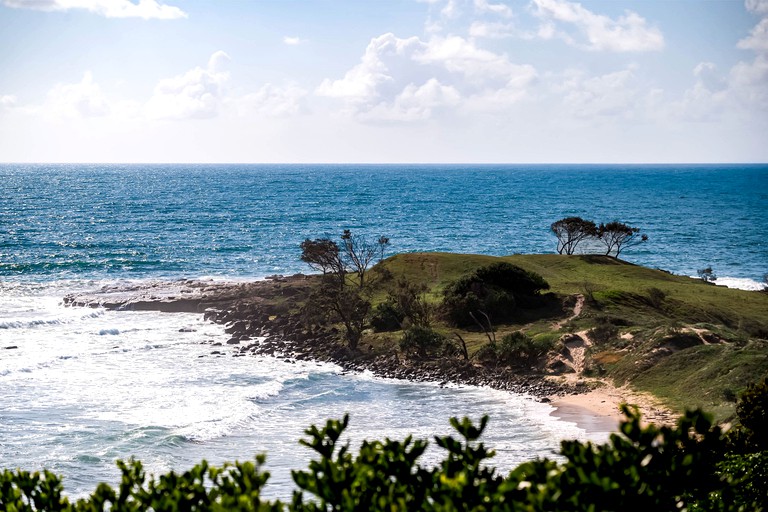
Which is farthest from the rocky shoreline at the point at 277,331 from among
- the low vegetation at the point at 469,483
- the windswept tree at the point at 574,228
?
the low vegetation at the point at 469,483

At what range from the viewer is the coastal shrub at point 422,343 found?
42.2m

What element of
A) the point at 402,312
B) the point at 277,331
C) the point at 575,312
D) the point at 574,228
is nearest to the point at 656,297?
the point at 575,312

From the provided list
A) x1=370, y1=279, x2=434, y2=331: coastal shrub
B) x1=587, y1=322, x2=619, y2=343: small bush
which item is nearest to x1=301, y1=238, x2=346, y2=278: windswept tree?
x1=370, y1=279, x2=434, y2=331: coastal shrub

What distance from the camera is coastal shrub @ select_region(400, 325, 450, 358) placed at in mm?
42156

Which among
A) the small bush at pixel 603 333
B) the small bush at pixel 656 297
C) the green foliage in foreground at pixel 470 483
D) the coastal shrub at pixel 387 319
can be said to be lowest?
the coastal shrub at pixel 387 319

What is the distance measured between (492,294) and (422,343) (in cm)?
738

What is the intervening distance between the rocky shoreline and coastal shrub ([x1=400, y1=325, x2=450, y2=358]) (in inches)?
30.7

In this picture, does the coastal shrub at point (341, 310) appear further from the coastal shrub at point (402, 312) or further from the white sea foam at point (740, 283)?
the white sea foam at point (740, 283)

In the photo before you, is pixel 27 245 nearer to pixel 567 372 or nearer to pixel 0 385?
pixel 0 385

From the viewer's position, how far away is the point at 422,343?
4219cm

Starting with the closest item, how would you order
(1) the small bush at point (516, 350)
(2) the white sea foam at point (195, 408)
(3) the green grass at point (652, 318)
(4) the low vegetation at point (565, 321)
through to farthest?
(2) the white sea foam at point (195, 408), (3) the green grass at point (652, 318), (4) the low vegetation at point (565, 321), (1) the small bush at point (516, 350)

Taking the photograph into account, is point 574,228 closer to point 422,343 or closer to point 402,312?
point 402,312

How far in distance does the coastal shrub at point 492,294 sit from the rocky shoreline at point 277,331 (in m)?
6.69

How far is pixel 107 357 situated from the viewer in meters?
44.3
